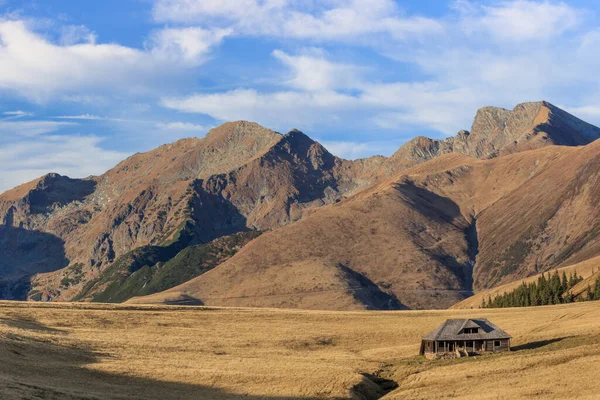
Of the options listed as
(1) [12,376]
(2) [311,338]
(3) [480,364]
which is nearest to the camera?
(1) [12,376]

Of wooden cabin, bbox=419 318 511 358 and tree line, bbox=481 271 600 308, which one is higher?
Answer: tree line, bbox=481 271 600 308

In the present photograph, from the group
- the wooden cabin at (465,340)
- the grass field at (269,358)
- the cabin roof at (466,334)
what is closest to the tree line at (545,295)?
the grass field at (269,358)

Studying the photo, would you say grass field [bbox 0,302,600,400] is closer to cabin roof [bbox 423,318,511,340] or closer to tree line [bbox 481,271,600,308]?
cabin roof [bbox 423,318,511,340]

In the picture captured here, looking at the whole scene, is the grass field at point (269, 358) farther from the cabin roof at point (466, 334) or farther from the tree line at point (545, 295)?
the tree line at point (545, 295)

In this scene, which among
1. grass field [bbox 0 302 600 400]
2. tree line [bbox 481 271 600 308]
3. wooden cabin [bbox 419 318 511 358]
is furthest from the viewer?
tree line [bbox 481 271 600 308]

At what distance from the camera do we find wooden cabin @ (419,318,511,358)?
96938 mm

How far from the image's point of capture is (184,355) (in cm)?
8981

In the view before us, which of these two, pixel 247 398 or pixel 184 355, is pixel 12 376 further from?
pixel 184 355

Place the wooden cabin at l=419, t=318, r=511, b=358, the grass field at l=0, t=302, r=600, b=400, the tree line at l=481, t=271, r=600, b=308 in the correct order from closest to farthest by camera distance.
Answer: the grass field at l=0, t=302, r=600, b=400
the wooden cabin at l=419, t=318, r=511, b=358
the tree line at l=481, t=271, r=600, b=308

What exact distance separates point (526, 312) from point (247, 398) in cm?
8497

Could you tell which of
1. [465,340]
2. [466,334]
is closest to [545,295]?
[466,334]

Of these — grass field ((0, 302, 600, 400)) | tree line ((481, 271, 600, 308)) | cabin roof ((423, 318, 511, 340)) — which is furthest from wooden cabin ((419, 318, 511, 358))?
tree line ((481, 271, 600, 308))

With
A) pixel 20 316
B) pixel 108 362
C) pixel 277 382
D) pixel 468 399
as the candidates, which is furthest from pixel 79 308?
pixel 468 399

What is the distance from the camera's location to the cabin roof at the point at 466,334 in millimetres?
97562
